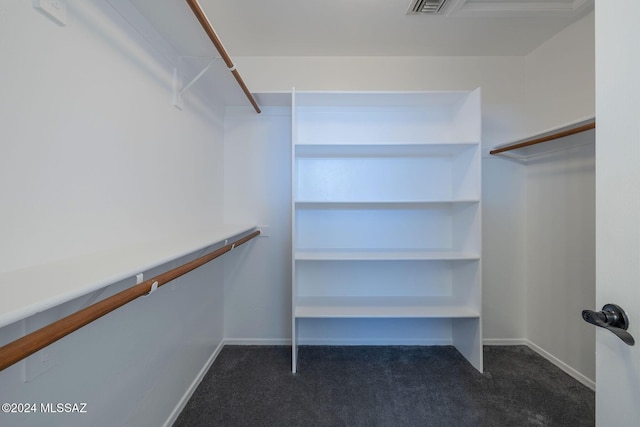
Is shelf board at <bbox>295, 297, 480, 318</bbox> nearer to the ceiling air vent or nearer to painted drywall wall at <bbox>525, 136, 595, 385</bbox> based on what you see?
painted drywall wall at <bbox>525, 136, 595, 385</bbox>

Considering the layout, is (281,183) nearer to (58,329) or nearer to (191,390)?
(191,390)

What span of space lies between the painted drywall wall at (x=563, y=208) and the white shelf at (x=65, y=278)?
2.37 meters

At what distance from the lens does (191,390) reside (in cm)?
150

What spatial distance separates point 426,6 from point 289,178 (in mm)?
1483

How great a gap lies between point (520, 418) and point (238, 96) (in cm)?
272

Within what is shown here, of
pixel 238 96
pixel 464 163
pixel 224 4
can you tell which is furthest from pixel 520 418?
pixel 224 4

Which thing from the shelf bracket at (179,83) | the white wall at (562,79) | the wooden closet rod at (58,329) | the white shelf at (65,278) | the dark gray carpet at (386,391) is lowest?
the dark gray carpet at (386,391)

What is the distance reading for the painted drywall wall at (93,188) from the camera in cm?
62

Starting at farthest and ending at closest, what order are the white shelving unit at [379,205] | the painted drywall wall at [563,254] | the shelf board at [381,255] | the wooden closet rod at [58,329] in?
1. the white shelving unit at [379,205]
2. the shelf board at [381,255]
3. the painted drywall wall at [563,254]
4. the wooden closet rod at [58,329]

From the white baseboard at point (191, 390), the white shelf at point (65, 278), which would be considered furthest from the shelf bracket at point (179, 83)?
the white baseboard at point (191, 390)

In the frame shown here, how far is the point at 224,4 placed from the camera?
152 centimetres

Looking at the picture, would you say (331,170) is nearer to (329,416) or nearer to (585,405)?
(329,416)

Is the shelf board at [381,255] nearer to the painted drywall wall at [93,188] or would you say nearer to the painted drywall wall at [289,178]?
the painted drywall wall at [289,178]

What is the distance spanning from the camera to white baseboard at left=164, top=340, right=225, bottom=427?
1.30 meters
